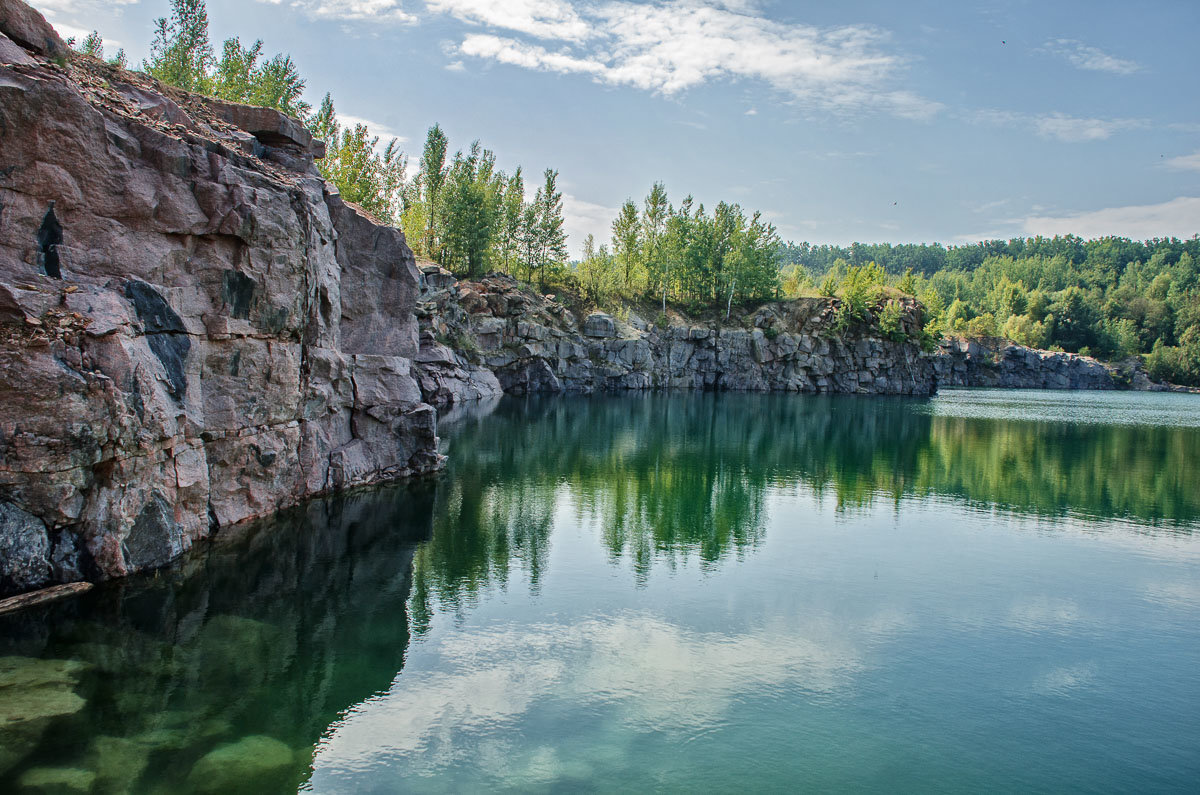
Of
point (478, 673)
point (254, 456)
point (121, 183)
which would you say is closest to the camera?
point (478, 673)

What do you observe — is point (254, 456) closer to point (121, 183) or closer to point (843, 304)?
A: point (121, 183)

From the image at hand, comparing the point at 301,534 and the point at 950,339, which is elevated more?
the point at 950,339

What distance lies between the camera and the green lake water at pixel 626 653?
12297 mm

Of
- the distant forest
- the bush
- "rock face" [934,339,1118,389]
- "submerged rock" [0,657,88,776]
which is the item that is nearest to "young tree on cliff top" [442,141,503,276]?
the distant forest

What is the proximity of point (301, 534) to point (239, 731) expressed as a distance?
12.7 meters

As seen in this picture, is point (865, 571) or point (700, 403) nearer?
point (865, 571)

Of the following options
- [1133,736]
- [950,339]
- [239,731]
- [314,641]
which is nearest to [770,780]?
[1133,736]

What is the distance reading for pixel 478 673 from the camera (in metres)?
15.5

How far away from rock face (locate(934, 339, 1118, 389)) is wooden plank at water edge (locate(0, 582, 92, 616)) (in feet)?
513

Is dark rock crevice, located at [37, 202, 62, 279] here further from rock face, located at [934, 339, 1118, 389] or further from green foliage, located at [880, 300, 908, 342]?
rock face, located at [934, 339, 1118, 389]

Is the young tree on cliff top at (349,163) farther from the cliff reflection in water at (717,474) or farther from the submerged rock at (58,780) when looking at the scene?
the submerged rock at (58,780)

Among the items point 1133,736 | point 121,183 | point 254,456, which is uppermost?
point 121,183

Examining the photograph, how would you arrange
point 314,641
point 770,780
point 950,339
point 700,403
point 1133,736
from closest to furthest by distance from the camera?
point 770,780 → point 1133,736 → point 314,641 → point 700,403 → point 950,339

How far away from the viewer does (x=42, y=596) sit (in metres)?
16.6
